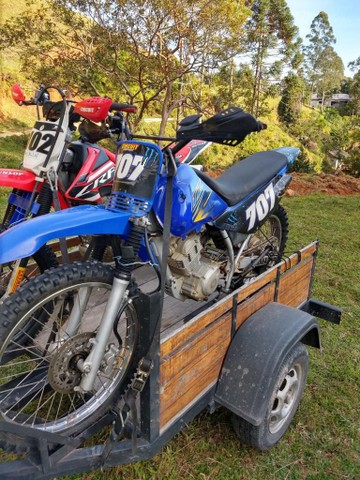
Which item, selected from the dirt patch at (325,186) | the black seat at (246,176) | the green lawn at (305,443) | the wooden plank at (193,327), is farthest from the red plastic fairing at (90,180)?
the dirt patch at (325,186)

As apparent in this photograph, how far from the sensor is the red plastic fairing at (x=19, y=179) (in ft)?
8.32

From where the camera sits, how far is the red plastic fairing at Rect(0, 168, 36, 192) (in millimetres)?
2537

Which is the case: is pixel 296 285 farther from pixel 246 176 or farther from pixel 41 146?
pixel 41 146

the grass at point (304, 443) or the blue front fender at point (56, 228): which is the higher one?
the blue front fender at point (56, 228)

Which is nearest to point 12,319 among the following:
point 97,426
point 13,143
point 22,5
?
point 97,426

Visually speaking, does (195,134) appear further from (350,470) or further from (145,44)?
(145,44)

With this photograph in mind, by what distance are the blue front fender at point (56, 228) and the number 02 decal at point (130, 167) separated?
189 millimetres

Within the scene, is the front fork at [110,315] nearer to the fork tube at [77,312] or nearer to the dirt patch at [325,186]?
the fork tube at [77,312]

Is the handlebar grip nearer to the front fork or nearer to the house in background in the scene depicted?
the front fork

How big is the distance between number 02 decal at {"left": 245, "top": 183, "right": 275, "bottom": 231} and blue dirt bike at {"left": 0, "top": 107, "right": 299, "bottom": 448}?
0.16 meters

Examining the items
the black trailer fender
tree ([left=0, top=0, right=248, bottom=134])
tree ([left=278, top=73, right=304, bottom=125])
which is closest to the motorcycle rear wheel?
the black trailer fender

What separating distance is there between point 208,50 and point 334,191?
5.94 metres

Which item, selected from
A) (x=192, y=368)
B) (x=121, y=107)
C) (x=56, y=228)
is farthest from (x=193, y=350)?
(x=121, y=107)

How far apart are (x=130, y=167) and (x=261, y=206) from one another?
1.18 meters
